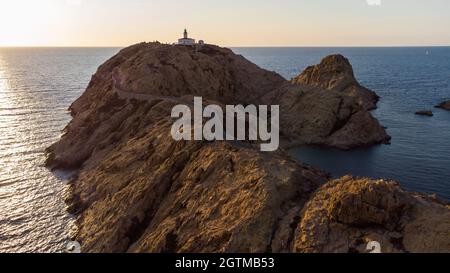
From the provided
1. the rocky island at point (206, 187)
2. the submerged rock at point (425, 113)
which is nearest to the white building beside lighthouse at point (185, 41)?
the rocky island at point (206, 187)

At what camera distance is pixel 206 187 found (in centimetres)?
4403

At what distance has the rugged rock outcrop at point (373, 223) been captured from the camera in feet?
101

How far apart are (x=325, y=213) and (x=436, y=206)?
9664 millimetres

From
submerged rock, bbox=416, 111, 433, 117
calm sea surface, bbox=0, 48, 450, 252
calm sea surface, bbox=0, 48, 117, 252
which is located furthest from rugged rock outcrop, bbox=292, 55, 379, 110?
calm sea surface, bbox=0, 48, 117, 252

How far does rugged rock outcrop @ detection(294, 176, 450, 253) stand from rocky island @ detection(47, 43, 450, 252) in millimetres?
86

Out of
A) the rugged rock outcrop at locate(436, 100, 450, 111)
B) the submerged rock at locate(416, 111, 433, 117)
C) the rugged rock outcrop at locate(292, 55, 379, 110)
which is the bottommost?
the submerged rock at locate(416, 111, 433, 117)

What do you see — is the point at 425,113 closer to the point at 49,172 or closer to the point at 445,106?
the point at 445,106

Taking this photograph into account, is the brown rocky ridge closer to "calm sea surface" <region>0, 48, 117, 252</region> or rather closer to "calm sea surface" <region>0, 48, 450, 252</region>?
"calm sea surface" <region>0, 48, 450, 252</region>

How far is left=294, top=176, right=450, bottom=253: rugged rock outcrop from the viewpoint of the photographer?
30.9 metres

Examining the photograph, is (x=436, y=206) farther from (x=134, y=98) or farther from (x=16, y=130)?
(x=16, y=130)

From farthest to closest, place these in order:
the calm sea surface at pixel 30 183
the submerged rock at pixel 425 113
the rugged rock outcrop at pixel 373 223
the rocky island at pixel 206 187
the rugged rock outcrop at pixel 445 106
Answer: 1. the rugged rock outcrop at pixel 445 106
2. the submerged rock at pixel 425 113
3. the calm sea surface at pixel 30 183
4. the rocky island at pixel 206 187
5. the rugged rock outcrop at pixel 373 223

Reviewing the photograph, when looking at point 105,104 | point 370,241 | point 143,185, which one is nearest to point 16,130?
point 105,104

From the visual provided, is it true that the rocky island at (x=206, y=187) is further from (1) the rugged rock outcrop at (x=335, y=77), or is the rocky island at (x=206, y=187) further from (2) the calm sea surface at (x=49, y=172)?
(1) the rugged rock outcrop at (x=335, y=77)

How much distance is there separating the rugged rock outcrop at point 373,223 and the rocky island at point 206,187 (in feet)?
0.28
